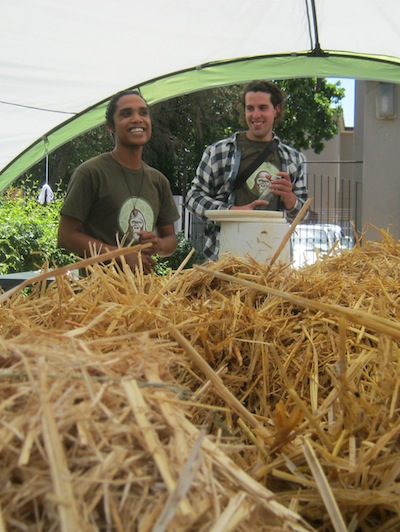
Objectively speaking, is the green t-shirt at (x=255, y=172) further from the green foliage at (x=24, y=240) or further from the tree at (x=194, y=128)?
the tree at (x=194, y=128)

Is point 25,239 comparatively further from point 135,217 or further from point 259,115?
point 259,115

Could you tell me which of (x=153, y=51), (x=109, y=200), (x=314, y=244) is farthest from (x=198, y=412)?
(x=153, y=51)

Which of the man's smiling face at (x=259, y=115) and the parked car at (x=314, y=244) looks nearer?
the parked car at (x=314, y=244)

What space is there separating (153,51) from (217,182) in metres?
1.08

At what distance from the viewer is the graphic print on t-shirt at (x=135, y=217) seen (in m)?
2.72

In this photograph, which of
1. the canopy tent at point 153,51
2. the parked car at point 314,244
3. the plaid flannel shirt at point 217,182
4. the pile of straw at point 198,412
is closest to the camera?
the pile of straw at point 198,412

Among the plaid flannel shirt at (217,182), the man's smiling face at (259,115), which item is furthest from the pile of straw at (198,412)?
the man's smiling face at (259,115)

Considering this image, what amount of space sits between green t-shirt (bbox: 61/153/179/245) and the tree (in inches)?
449

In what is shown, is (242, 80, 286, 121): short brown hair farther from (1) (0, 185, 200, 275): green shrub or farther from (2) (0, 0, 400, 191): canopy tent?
(1) (0, 185, 200, 275): green shrub

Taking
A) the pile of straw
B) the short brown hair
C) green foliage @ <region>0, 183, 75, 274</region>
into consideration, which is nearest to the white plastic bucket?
the pile of straw

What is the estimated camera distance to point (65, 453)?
61 centimetres

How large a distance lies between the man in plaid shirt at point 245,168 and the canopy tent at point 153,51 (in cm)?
65

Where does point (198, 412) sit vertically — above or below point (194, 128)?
below

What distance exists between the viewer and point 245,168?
2914mm
